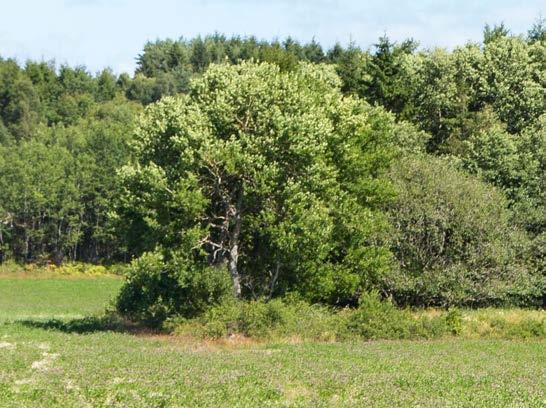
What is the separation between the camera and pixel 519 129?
202ft

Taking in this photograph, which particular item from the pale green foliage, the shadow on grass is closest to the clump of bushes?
the pale green foliage

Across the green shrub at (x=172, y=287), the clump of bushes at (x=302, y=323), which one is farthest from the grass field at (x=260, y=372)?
the green shrub at (x=172, y=287)

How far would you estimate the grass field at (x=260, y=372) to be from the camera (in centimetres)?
2058

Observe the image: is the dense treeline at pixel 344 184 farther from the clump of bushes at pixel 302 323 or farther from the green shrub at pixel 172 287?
the clump of bushes at pixel 302 323

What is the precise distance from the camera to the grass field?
67.5 feet

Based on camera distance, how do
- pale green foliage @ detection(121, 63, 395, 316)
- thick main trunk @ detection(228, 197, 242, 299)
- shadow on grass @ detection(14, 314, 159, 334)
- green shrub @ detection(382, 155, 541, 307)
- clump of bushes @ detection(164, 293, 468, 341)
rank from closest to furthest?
1. clump of bushes @ detection(164, 293, 468, 341)
2. pale green foliage @ detection(121, 63, 395, 316)
3. thick main trunk @ detection(228, 197, 242, 299)
4. shadow on grass @ detection(14, 314, 159, 334)
5. green shrub @ detection(382, 155, 541, 307)

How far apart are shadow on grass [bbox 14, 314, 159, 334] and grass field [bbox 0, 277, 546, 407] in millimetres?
2290

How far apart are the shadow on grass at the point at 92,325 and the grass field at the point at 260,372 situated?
90.2 inches

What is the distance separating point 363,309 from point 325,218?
4829 mm

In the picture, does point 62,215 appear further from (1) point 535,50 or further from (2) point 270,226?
(2) point 270,226

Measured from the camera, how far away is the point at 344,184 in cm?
4294

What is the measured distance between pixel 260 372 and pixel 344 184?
66.7 ft

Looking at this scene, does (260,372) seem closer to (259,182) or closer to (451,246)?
(259,182)

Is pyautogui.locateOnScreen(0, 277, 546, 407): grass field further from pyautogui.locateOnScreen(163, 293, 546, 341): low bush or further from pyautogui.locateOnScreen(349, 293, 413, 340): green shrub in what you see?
pyautogui.locateOnScreen(349, 293, 413, 340): green shrub
